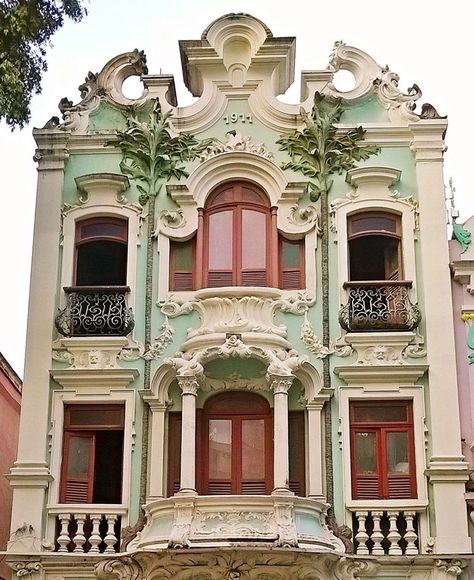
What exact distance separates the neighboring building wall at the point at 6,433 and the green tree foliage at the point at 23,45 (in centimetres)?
656

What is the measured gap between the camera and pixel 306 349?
16922 mm

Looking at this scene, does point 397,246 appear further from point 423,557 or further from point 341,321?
point 423,557

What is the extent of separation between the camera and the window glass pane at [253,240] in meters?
17.7

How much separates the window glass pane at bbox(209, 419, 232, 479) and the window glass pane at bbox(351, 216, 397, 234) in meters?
3.90

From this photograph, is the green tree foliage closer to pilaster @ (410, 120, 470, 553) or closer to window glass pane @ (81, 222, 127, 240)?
window glass pane @ (81, 222, 127, 240)

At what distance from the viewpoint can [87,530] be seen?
16219 millimetres

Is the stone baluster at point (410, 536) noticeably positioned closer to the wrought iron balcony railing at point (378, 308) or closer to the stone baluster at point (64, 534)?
the wrought iron balcony railing at point (378, 308)

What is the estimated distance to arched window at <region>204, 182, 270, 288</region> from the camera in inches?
690

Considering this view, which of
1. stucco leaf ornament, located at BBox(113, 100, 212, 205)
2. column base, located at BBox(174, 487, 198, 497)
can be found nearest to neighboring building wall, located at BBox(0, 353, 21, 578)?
stucco leaf ornament, located at BBox(113, 100, 212, 205)

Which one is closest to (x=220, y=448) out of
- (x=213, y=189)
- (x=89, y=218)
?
(x=213, y=189)

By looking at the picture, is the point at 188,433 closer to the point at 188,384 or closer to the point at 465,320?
the point at 188,384

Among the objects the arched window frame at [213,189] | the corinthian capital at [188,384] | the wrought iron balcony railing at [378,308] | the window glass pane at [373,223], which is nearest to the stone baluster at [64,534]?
the corinthian capital at [188,384]

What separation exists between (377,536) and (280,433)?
206 cm

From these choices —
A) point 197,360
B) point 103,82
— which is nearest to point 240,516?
point 197,360
